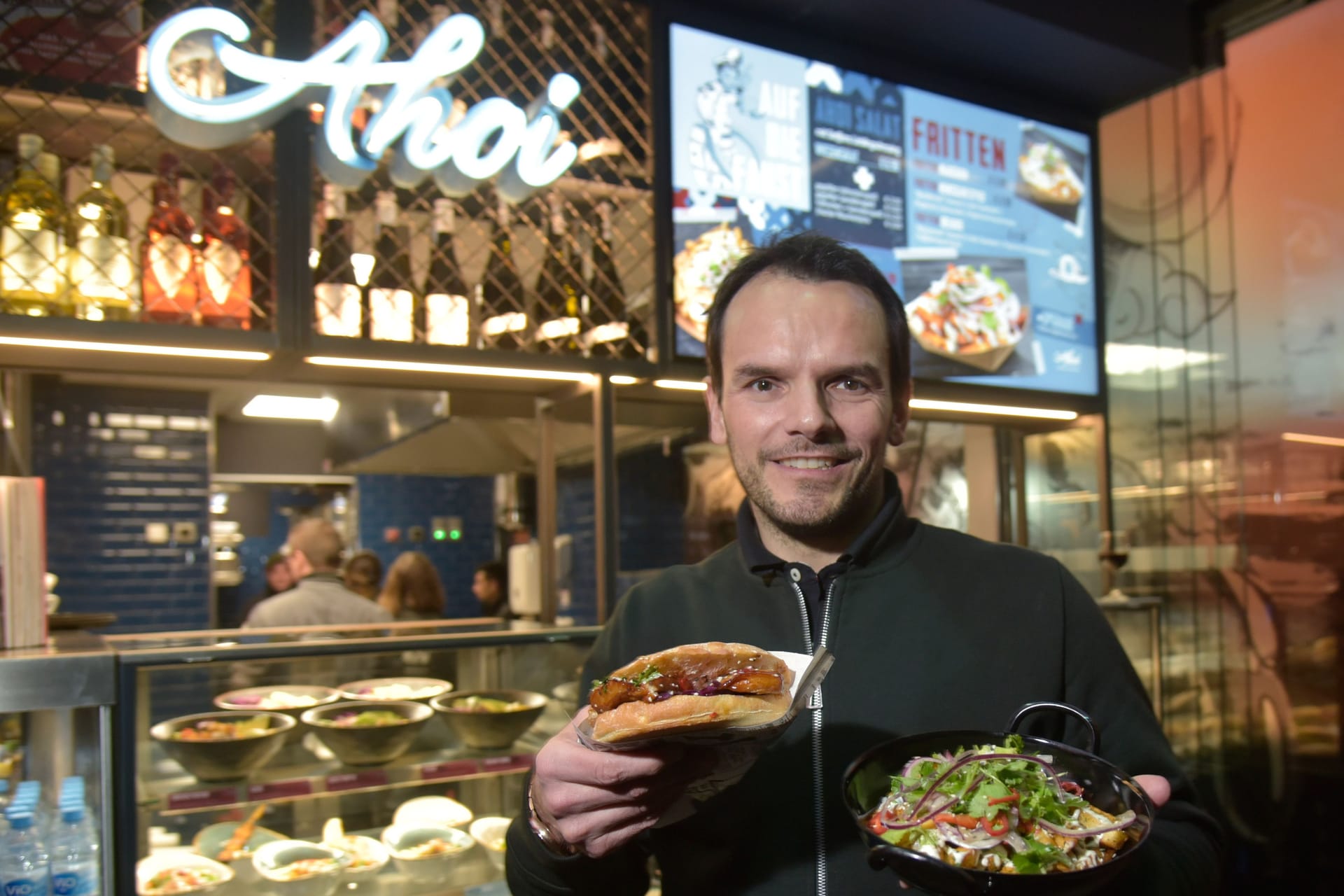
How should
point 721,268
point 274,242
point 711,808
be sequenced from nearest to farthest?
point 711,808, point 274,242, point 721,268

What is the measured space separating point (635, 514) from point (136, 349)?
3.43m

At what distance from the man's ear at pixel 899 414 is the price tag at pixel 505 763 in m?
1.32

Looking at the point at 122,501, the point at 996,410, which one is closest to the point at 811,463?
the point at 996,410

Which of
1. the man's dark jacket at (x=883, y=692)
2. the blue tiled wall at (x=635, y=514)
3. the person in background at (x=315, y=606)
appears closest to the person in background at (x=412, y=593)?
the blue tiled wall at (x=635, y=514)

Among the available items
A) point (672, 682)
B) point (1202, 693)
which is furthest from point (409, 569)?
point (672, 682)

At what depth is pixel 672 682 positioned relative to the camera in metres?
1.01

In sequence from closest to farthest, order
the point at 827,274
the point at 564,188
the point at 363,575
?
the point at 827,274
the point at 564,188
the point at 363,575

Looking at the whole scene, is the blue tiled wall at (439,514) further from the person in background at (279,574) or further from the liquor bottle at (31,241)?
the liquor bottle at (31,241)

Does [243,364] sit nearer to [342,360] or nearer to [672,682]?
[342,360]

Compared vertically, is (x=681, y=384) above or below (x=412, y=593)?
above

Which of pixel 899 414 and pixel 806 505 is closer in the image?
pixel 806 505

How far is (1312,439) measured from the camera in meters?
3.78

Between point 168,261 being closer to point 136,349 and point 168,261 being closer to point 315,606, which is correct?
point 136,349

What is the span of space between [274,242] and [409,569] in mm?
4032
